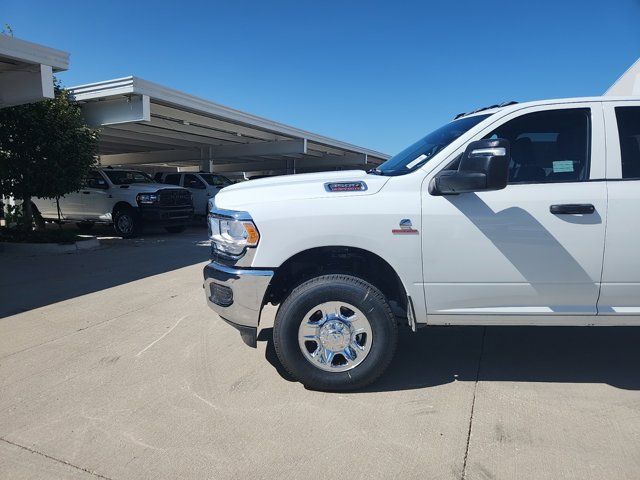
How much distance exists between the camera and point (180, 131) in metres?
17.1

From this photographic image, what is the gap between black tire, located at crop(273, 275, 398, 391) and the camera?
3.09 m

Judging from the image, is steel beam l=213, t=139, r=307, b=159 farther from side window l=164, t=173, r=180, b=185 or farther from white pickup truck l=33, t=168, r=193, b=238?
white pickup truck l=33, t=168, r=193, b=238

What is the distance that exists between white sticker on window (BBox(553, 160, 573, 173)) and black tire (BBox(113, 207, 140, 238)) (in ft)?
37.9

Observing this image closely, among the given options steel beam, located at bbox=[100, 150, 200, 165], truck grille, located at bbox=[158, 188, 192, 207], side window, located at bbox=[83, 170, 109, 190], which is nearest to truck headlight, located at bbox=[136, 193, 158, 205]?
truck grille, located at bbox=[158, 188, 192, 207]

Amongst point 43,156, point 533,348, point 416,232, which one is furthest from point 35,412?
point 43,156

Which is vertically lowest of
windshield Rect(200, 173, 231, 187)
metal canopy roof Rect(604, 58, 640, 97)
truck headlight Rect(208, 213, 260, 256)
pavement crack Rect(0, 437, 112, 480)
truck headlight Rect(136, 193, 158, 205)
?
pavement crack Rect(0, 437, 112, 480)

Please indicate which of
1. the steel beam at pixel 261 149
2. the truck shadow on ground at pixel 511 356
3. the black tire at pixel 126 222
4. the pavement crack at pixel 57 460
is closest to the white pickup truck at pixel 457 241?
the truck shadow on ground at pixel 511 356

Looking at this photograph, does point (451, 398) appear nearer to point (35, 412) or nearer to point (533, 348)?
point (533, 348)

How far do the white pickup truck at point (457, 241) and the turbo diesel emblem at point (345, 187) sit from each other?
0.05 feet

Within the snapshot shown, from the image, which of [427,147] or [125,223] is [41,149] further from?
[427,147]

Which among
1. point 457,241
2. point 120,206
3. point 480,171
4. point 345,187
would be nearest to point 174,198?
Answer: point 120,206

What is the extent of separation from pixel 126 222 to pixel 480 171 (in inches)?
465

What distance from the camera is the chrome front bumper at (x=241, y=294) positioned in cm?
310

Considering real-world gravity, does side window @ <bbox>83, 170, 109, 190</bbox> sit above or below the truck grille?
above
